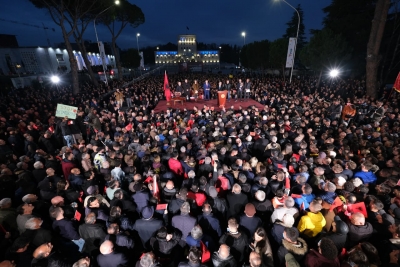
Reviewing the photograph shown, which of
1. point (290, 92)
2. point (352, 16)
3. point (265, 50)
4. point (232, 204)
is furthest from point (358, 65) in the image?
point (232, 204)

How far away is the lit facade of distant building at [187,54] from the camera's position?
96.1 metres

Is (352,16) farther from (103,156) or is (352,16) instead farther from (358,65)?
(103,156)

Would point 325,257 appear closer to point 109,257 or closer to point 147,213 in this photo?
point 147,213

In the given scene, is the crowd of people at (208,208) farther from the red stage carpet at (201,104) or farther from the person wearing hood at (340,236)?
the red stage carpet at (201,104)

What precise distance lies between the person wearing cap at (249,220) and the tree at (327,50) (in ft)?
74.5

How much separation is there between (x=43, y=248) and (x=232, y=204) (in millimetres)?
3346

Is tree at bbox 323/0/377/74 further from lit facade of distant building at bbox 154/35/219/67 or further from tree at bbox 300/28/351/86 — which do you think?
lit facade of distant building at bbox 154/35/219/67

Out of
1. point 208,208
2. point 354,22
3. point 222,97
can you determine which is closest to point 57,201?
point 208,208

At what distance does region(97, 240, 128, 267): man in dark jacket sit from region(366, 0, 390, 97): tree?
61.1 ft

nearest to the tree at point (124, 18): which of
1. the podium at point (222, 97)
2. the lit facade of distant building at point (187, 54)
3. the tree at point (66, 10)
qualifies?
the tree at point (66, 10)

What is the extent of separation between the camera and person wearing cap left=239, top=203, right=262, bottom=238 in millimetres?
3726

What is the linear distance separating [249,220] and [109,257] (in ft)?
7.85

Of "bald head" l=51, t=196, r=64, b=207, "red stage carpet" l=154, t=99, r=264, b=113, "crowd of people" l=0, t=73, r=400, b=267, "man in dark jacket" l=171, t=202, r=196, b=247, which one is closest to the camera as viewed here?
"crowd of people" l=0, t=73, r=400, b=267

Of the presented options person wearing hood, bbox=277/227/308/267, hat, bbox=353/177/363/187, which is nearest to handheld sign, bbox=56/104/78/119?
person wearing hood, bbox=277/227/308/267
